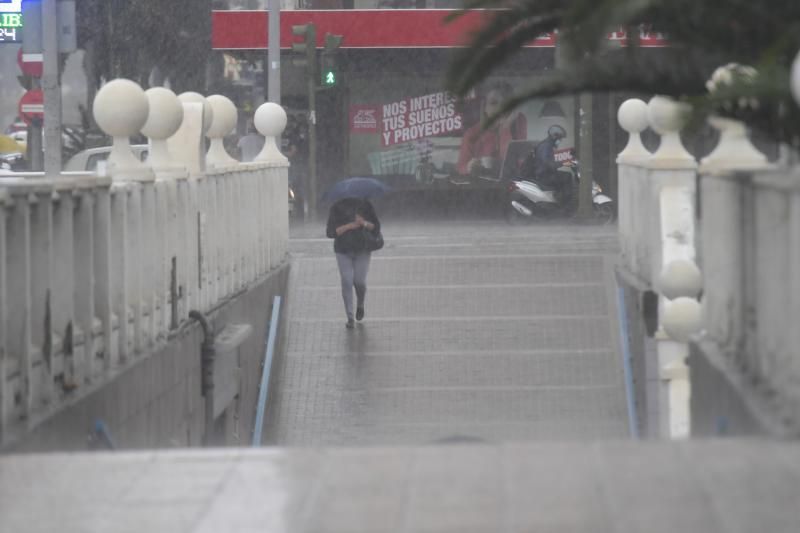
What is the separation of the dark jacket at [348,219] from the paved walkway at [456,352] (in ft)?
2.25

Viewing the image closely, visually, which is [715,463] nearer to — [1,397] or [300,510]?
[300,510]

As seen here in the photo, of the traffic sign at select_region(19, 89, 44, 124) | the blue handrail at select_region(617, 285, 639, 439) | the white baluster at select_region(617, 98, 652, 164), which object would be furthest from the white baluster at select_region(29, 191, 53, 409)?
the traffic sign at select_region(19, 89, 44, 124)

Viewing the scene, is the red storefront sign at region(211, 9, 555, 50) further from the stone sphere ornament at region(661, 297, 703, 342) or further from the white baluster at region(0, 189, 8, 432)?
the white baluster at region(0, 189, 8, 432)

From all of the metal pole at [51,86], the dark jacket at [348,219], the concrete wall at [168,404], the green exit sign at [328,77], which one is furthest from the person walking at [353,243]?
the green exit sign at [328,77]

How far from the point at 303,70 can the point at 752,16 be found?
22953 millimetres

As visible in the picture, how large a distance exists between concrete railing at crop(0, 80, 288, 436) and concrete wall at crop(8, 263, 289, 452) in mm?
90

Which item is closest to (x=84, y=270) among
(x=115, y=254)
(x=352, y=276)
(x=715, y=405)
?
(x=115, y=254)

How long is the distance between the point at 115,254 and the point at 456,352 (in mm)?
6326

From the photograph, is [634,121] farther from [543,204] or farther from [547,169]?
[547,169]

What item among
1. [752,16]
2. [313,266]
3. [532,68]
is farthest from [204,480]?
[532,68]

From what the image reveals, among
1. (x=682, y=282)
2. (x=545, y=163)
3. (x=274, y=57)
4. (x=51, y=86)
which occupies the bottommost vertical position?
(x=682, y=282)

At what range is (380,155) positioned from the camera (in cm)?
2886

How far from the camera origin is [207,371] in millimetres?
10875

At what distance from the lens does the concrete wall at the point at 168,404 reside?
23.7 feet
